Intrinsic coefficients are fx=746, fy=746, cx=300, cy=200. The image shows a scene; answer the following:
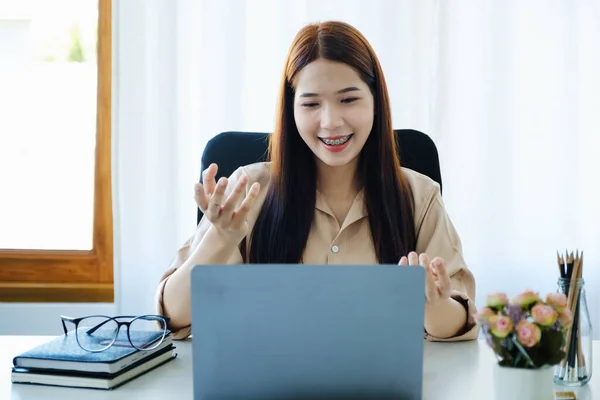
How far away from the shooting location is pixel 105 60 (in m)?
2.49

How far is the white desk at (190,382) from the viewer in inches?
38.9

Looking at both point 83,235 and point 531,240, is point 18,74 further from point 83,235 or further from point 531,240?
point 531,240

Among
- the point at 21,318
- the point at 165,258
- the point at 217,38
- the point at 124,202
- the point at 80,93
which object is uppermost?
the point at 217,38

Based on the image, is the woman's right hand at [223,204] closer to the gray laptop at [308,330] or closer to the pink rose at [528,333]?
the gray laptop at [308,330]

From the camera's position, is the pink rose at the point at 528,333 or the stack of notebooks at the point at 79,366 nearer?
the pink rose at the point at 528,333

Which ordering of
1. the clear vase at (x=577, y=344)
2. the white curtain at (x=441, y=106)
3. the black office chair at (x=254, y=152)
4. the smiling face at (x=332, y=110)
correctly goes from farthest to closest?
the white curtain at (x=441, y=106) → the black office chair at (x=254, y=152) → the smiling face at (x=332, y=110) → the clear vase at (x=577, y=344)

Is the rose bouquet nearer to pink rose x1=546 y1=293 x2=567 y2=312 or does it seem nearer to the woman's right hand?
pink rose x1=546 y1=293 x2=567 y2=312

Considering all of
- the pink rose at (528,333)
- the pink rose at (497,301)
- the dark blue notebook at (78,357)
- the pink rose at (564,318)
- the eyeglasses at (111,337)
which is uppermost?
the pink rose at (497,301)

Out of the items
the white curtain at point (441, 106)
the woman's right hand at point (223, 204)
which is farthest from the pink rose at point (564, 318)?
the white curtain at point (441, 106)

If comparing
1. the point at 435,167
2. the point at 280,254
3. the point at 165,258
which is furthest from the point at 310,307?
the point at 165,258

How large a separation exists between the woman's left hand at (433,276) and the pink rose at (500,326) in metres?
0.22

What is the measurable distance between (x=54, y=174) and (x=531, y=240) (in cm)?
158

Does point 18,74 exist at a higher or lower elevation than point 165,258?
higher

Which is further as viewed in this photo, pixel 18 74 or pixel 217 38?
pixel 18 74
